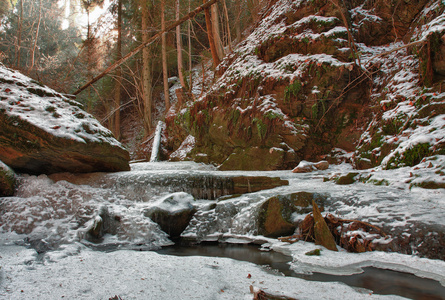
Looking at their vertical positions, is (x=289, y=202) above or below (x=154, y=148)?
below

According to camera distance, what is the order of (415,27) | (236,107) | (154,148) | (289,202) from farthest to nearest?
(154,148), (236,107), (415,27), (289,202)

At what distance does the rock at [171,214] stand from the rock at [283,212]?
1.39 meters

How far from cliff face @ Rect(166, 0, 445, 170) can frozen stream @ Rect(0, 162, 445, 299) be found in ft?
→ 6.69

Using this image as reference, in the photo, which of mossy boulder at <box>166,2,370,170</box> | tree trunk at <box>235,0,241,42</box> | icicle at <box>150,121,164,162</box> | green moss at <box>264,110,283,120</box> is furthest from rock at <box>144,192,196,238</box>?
tree trunk at <box>235,0,241,42</box>

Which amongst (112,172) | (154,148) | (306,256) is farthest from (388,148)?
(154,148)

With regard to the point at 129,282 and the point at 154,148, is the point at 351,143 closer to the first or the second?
the point at 129,282

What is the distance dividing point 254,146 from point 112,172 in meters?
4.53

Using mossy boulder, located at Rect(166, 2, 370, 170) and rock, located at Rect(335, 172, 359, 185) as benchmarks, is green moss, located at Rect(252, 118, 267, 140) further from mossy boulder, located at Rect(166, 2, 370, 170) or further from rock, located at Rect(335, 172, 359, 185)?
rock, located at Rect(335, 172, 359, 185)

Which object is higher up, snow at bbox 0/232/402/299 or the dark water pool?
snow at bbox 0/232/402/299

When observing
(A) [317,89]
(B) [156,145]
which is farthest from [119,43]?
(A) [317,89]

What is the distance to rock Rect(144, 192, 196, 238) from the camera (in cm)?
445

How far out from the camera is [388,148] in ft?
17.2

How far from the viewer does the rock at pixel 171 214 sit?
4.45 meters

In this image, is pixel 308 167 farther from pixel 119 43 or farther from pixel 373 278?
pixel 119 43
